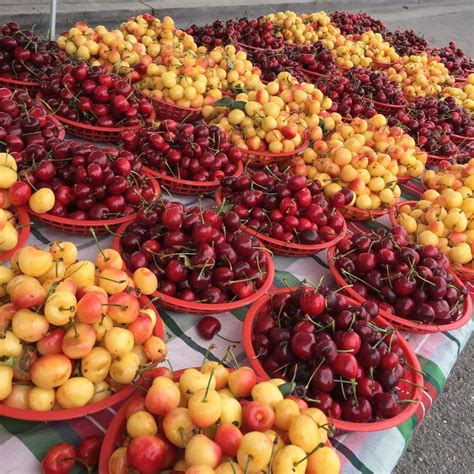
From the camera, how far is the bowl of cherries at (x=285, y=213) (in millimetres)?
1787

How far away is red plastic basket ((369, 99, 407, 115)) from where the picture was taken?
320 centimetres

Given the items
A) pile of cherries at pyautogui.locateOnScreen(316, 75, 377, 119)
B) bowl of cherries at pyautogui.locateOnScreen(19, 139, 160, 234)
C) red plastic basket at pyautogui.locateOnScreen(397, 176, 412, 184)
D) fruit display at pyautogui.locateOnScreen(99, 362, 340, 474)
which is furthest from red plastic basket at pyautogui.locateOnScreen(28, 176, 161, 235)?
pile of cherries at pyautogui.locateOnScreen(316, 75, 377, 119)

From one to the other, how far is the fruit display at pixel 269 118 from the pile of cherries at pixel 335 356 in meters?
1.10

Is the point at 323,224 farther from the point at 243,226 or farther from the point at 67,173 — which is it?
the point at 67,173

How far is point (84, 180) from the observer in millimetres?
1617

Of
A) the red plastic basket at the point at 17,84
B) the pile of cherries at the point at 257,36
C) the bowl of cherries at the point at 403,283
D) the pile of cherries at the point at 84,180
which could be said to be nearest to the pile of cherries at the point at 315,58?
the pile of cherries at the point at 257,36

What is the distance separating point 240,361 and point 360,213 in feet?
3.32

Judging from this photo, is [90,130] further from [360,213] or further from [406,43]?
[406,43]

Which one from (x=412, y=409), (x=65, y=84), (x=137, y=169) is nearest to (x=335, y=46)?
(x=65, y=84)

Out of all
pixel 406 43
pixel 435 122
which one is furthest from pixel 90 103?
pixel 406 43

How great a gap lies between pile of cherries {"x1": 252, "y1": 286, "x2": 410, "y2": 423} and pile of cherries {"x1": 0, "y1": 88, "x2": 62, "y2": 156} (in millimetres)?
1023

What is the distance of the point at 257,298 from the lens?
4.97ft

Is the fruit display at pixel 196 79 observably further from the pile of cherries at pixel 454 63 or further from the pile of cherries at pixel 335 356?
the pile of cherries at pixel 454 63

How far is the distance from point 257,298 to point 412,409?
0.53m
